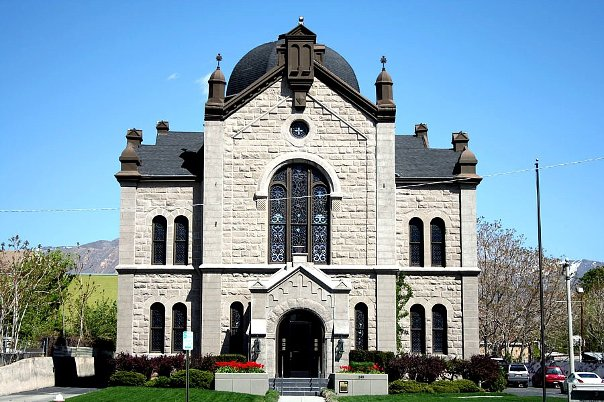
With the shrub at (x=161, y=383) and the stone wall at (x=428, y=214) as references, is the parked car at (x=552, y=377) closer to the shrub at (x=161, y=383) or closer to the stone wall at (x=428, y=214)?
the stone wall at (x=428, y=214)

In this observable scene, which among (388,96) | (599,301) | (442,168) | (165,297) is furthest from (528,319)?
(165,297)

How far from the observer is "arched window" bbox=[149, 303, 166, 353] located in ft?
138

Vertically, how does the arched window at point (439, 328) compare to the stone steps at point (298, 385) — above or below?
above

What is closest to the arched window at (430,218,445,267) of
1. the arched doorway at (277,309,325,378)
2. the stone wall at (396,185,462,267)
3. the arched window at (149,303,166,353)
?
the stone wall at (396,185,462,267)

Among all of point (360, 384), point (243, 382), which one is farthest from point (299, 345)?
point (243, 382)

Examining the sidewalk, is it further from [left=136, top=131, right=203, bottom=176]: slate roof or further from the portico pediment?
[left=136, top=131, right=203, bottom=176]: slate roof

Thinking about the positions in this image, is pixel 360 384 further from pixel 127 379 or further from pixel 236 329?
pixel 127 379

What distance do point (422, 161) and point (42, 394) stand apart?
2193 cm

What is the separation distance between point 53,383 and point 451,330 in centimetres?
2058

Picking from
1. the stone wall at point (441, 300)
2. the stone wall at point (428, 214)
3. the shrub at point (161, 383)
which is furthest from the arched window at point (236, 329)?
the stone wall at point (428, 214)

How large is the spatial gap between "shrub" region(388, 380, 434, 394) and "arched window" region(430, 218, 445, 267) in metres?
7.18

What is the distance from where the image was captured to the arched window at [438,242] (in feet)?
141

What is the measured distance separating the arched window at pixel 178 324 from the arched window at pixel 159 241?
2.38 m

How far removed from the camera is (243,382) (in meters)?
35.6
